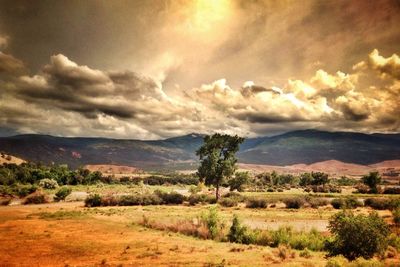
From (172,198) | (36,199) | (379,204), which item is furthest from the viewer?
(172,198)

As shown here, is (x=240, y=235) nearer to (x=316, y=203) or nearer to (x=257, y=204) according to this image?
(x=257, y=204)

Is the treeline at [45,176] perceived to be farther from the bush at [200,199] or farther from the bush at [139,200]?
the bush at [200,199]

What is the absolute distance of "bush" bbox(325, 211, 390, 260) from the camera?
71.4 feet

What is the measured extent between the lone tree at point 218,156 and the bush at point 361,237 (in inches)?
2243

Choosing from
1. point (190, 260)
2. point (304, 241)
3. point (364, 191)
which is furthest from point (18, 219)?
point (364, 191)

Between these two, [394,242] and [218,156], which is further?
[218,156]

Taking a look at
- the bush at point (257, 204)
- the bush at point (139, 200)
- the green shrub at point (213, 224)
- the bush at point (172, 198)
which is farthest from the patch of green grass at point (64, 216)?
the bush at point (257, 204)

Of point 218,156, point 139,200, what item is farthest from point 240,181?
point 139,200

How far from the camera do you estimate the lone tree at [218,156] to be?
79.9 metres

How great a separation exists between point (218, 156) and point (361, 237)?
59063mm

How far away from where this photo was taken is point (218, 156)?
8050cm

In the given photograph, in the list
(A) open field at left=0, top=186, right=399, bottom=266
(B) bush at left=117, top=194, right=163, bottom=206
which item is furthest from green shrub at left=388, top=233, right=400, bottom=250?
(B) bush at left=117, top=194, right=163, bottom=206

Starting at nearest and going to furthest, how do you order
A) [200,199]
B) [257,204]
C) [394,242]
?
[394,242]
[257,204]
[200,199]

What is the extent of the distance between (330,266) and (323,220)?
105 ft
